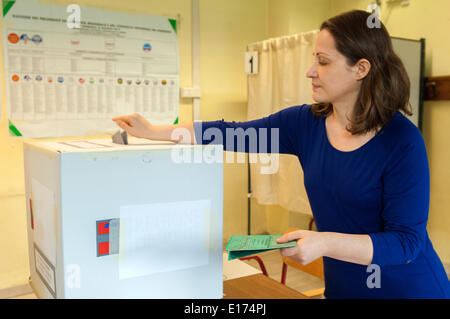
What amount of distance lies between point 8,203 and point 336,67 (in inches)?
84.8

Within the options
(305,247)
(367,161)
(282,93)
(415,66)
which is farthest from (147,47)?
(305,247)

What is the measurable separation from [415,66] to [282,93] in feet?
2.71

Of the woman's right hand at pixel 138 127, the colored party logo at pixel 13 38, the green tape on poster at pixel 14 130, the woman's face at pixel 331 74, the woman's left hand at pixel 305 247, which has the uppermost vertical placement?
the colored party logo at pixel 13 38

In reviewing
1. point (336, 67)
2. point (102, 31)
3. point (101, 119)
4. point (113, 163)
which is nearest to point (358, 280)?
point (336, 67)

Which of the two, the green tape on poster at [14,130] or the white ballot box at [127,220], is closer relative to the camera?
the white ballot box at [127,220]

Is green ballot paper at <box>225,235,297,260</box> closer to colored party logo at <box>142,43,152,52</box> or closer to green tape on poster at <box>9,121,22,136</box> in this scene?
green tape on poster at <box>9,121,22,136</box>

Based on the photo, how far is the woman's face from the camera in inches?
42.6

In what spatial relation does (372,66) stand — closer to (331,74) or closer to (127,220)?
(331,74)

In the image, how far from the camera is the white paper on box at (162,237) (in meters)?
0.71

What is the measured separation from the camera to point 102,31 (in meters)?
2.63

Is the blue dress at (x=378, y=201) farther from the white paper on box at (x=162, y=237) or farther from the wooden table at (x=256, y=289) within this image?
the white paper on box at (x=162, y=237)

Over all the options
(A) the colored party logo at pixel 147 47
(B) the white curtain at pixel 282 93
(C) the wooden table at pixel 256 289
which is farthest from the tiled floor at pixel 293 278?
(A) the colored party logo at pixel 147 47

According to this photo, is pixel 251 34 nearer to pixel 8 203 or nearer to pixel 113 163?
pixel 8 203

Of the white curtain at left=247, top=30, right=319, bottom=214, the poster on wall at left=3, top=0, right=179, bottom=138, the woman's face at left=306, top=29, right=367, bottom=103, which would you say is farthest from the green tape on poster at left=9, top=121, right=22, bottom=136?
the woman's face at left=306, top=29, right=367, bottom=103
